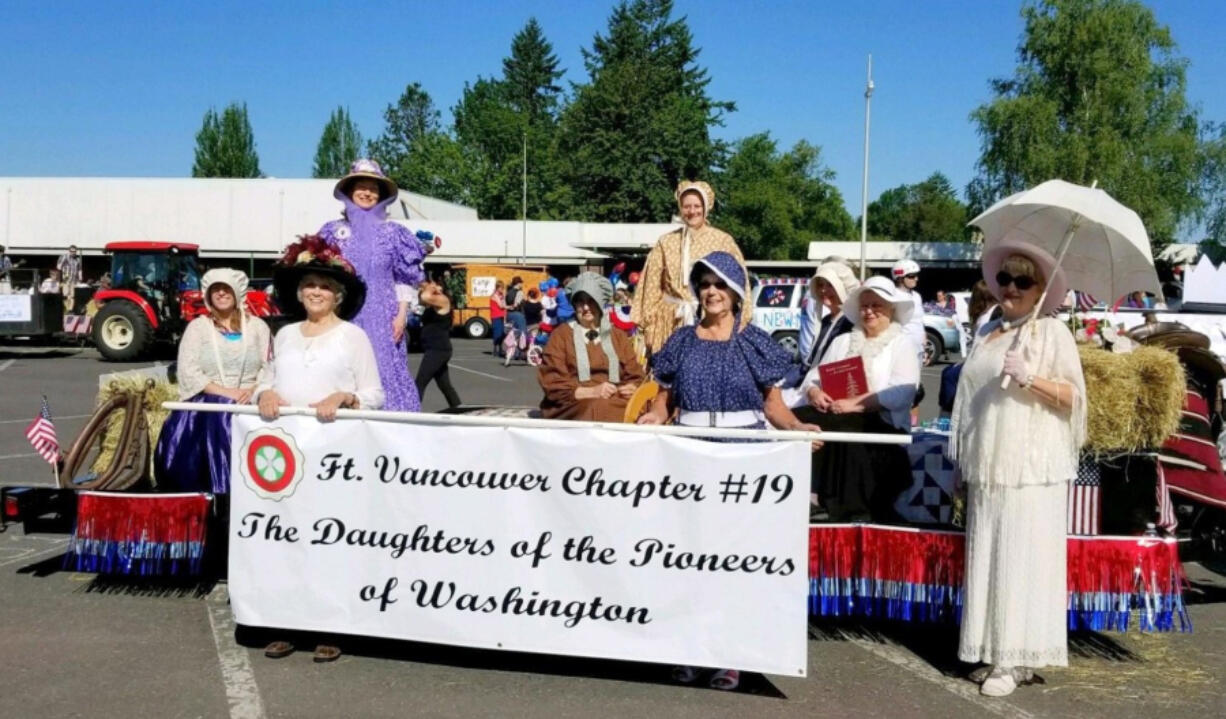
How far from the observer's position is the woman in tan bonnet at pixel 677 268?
7344 millimetres

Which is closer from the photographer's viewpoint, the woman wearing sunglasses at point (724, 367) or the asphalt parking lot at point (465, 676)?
A: the asphalt parking lot at point (465, 676)

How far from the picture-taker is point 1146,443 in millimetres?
5184

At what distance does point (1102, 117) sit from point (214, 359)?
42.2 meters

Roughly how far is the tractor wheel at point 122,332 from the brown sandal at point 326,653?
1818 centimetres

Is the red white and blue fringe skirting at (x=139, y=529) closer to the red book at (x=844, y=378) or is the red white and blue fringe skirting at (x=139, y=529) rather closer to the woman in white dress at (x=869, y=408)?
the woman in white dress at (x=869, y=408)

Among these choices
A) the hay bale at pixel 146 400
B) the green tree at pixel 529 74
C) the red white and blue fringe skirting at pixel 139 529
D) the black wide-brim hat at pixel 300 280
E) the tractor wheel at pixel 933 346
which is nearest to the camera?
the black wide-brim hat at pixel 300 280

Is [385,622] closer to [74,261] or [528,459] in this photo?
[528,459]

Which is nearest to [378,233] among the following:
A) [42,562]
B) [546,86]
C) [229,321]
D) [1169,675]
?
[229,321]

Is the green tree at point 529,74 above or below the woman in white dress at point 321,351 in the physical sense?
above

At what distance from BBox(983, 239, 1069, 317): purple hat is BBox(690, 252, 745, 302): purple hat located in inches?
41.5

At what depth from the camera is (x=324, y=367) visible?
516 cm

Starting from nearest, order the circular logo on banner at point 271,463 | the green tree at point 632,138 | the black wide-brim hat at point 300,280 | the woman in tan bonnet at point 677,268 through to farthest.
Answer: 1. the circular logo on banner at point 271,463
2. the black wide-brim hat at point 300,280
3. the woman in tan bonnet at point 677,268
4. the green tree at point 632,138

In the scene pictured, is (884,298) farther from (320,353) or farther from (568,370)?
(320,353)

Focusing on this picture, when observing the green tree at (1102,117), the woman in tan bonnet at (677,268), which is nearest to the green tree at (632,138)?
the green tree at (1102,117)
